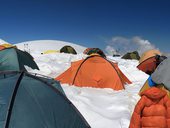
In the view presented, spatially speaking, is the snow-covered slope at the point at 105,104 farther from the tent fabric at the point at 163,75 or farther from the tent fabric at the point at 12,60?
the tent fabric at the point at 12,60

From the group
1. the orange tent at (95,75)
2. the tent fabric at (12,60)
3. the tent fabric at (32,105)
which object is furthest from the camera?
the tent fabric at (12,60)

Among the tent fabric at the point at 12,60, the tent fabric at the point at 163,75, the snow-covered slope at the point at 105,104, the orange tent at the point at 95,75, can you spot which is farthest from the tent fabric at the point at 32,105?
the tent fabric at the point at 12,60

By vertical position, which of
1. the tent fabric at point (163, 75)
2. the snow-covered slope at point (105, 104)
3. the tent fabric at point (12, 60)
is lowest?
the snow-covered slope at point (105, 104)

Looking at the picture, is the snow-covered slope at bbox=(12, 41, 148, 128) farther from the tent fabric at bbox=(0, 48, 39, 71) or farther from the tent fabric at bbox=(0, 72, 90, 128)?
the tent fabric at bbox=(0, 48, 39, 71)

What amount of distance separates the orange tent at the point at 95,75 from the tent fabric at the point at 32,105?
22.0 feet

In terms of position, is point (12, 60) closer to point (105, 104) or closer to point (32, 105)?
point (105, 104)

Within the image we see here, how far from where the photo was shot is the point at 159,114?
7.18 meters

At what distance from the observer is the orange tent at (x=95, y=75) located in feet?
45.8

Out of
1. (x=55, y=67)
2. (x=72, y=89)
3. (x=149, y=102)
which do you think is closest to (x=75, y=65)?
(x=72, y=89)

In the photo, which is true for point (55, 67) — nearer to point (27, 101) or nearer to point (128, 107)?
point (128, 107)

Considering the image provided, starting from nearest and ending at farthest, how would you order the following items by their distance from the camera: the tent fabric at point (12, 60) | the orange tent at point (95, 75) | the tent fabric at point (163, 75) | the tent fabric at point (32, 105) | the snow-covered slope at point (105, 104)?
the tent fabric at point (32, 105) < the snow-covered slope at point (105, 104) < the tent fabric at point (163, 75) < the orange tent at point (95, 75) < the tent fabric at point (12, 60)

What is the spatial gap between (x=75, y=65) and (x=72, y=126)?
25.3 ft

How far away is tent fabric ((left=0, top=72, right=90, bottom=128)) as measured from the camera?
242 inches

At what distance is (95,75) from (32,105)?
25.7ft
